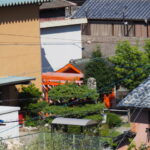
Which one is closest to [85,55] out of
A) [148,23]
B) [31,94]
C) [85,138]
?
[148,23]

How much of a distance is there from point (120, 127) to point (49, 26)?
11071 millimetres

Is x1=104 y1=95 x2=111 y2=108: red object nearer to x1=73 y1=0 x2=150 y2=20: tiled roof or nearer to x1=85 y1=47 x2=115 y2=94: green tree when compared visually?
x1=85 y1=47 x2=115 y2=94: green tree

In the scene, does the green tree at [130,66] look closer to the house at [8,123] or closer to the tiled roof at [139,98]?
the tiled roof at [139,98]

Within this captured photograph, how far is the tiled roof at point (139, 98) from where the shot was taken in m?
19.9

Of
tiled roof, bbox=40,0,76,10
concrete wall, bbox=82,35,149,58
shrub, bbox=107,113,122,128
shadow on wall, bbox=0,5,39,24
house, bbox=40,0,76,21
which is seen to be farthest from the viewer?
house, bbox=40,0,76,21

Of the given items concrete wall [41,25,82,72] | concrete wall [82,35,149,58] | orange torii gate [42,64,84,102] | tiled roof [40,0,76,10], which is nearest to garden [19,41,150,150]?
orange torii gate [42,64,84,102]

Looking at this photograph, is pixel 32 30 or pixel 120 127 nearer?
pixel 120 127

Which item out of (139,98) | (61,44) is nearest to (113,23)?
(61,44)

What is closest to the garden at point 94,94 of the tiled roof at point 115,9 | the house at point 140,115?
the house at point 140,115

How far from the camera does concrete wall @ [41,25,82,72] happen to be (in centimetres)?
3609

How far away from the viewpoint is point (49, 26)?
3547cm

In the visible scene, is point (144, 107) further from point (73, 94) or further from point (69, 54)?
point (69, 54)

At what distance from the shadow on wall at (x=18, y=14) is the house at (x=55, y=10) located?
12977 millimetres

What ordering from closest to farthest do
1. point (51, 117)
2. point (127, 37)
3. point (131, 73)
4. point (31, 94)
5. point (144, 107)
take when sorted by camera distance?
point (144, 107), point (51, 117), point (31, 94), point (131, 73), point (127, 37)
